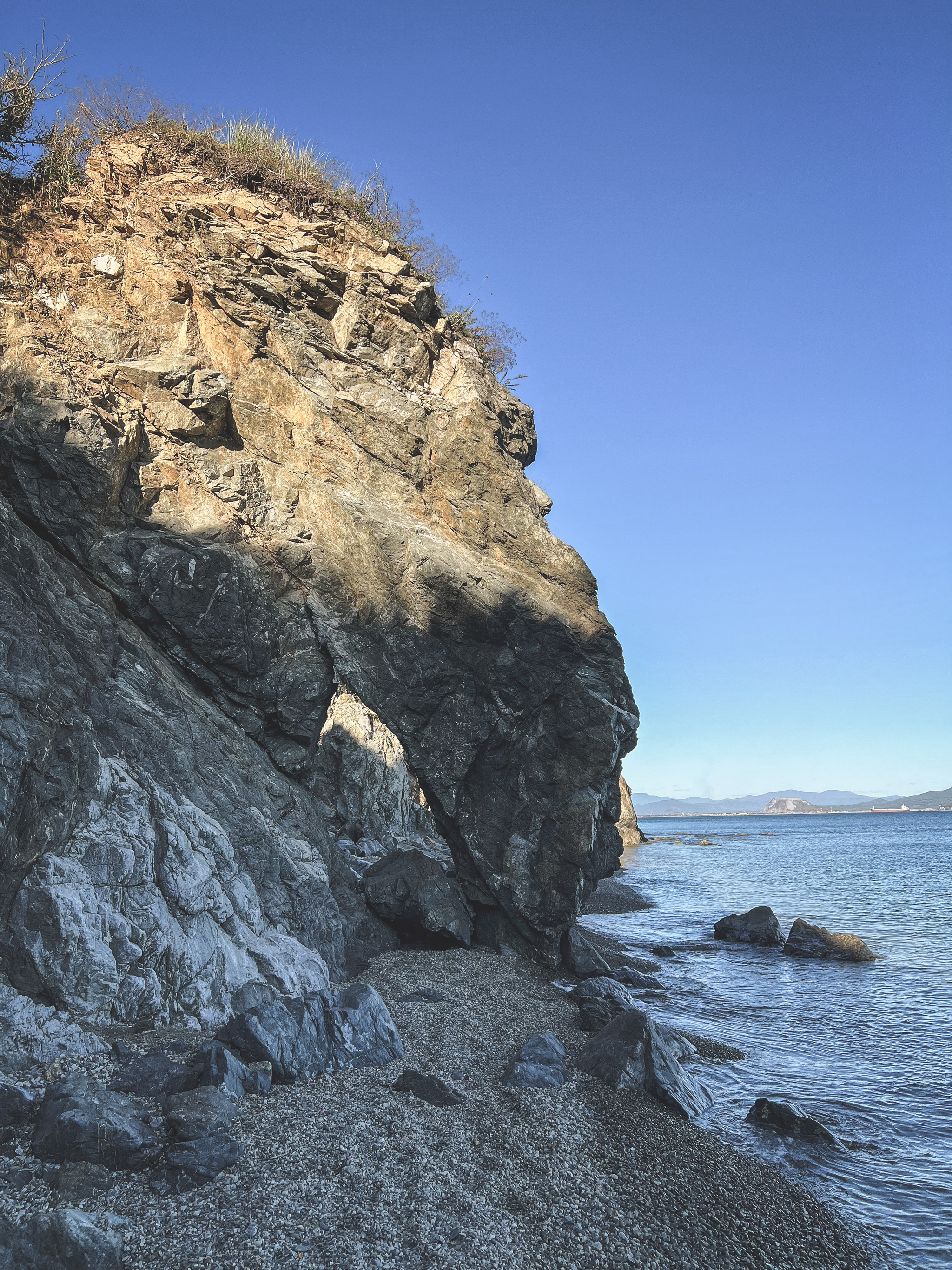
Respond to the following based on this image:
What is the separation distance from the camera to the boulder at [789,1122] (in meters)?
9.05

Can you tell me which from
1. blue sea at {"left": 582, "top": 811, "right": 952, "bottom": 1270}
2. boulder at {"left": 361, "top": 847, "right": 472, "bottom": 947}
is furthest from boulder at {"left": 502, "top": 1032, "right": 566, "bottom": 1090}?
boulder at {"left": 361, "top": 847, "right": 472, "bottom": 947}

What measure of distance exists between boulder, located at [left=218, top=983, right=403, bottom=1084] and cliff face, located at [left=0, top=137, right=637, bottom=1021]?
1080 millimetres

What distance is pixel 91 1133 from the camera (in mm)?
6039

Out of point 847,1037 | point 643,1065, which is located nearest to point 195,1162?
point 643,1065

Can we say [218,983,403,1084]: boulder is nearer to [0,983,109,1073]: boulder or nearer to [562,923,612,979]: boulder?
[0,983,109,1073]: boulder

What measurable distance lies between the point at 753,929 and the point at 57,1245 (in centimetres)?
2293

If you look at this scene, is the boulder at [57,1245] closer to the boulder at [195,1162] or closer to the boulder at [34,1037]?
the boulder at [195,1162]

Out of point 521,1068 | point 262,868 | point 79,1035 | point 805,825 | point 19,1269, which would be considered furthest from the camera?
point 805,825

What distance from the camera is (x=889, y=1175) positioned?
841cm

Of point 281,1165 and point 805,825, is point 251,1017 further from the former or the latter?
point 805,825

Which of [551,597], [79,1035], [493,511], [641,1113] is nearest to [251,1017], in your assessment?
[79,1035]

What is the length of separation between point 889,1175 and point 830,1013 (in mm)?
7251

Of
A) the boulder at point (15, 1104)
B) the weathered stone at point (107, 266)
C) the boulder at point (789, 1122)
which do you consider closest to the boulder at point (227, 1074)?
the boulder at point (15, 1104)

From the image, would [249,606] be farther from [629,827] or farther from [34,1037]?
[629,827]
